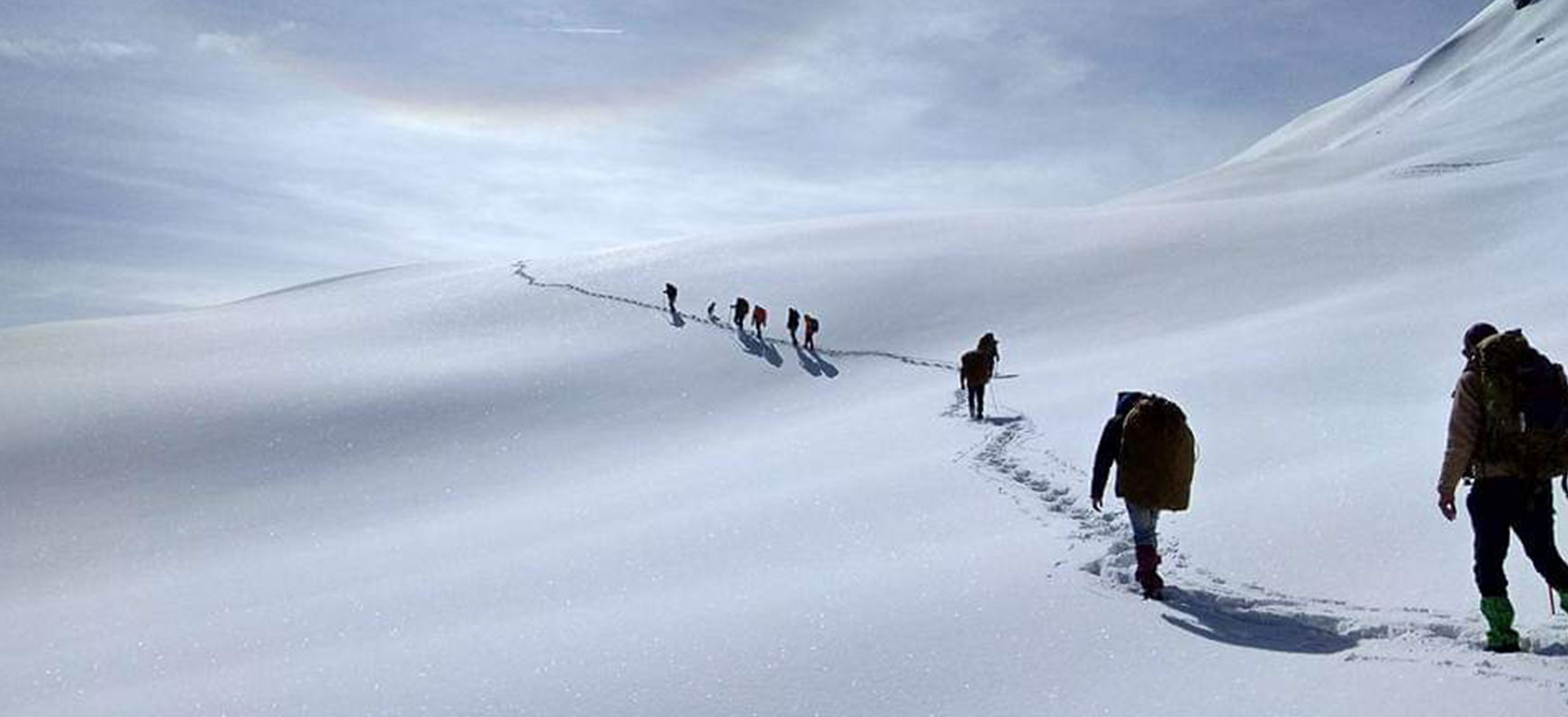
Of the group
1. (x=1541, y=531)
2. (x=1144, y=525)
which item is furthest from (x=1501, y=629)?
(x=1144, y=525)

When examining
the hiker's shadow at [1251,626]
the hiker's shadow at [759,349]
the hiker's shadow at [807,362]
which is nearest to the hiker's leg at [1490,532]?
the hiker's shadow at [1251,626]

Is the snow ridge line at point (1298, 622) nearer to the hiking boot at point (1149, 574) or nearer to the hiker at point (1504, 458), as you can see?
the hiking boot at point (1149, 574)

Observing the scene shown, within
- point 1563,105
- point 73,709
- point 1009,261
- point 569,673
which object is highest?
point 1563,105

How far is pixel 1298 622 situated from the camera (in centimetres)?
575

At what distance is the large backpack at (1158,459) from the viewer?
6.46m

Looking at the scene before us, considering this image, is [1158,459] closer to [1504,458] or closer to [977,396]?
[1504,458]

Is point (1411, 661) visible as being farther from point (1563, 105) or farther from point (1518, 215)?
point (1563, 105)

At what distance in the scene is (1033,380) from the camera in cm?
2023

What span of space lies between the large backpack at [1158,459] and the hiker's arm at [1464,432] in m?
1.64

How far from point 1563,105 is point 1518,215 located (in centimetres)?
4939

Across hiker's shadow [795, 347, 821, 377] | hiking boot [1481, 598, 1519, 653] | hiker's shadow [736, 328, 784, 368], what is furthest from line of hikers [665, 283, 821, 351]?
hiking boot [1481, 598, 1519, 653]

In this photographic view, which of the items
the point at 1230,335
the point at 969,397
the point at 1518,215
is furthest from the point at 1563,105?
the point at 969,397

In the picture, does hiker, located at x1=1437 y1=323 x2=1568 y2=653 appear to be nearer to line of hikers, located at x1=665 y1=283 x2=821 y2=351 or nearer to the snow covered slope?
line of hikers, located at x1=665 y1=283 x2=821 y2=351

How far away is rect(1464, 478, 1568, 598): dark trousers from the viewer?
194 inches
